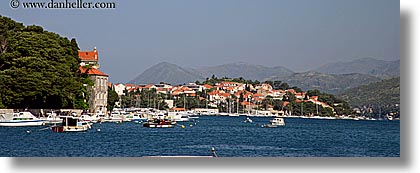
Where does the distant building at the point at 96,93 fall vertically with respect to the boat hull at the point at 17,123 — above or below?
above

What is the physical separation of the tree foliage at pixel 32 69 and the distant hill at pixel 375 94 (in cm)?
1022

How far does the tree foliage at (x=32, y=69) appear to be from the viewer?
27.4 metres

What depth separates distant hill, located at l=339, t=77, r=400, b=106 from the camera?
16.3m

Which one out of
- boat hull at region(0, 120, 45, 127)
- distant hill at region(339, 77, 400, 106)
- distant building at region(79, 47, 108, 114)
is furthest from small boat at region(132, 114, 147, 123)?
distant hill at region(339, 77, 400, 106)

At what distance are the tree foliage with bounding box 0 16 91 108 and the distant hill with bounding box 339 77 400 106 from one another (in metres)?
10.2

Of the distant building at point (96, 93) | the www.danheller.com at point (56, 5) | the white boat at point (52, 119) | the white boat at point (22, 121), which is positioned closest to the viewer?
the www.danheller.com at point (56, 5)

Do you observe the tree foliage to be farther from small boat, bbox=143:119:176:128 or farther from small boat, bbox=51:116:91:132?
small boat, bbox=143:119:176:128

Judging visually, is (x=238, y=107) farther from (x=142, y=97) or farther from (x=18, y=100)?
(x=18, y=100)

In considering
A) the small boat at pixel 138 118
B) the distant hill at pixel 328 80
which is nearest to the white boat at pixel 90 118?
the small boat at pixel 138 118

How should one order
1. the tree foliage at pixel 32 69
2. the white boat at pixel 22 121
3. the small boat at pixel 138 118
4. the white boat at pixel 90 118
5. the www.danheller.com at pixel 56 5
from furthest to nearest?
the small boat at pixel 138 118 < the white boat at pixel 90 118 < the tree foliage at pixel 32 69 < the white boat at pixel 22 121 < the www.danheller.com at pixel 56 5

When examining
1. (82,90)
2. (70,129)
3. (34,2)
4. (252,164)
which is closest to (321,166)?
(252,164)

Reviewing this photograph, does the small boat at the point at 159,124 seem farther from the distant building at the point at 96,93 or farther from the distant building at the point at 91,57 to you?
the distant building at the point at 96,93

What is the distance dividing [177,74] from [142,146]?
1988 millimetres

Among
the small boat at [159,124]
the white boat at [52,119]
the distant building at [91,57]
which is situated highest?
the distant building at [91,57]
